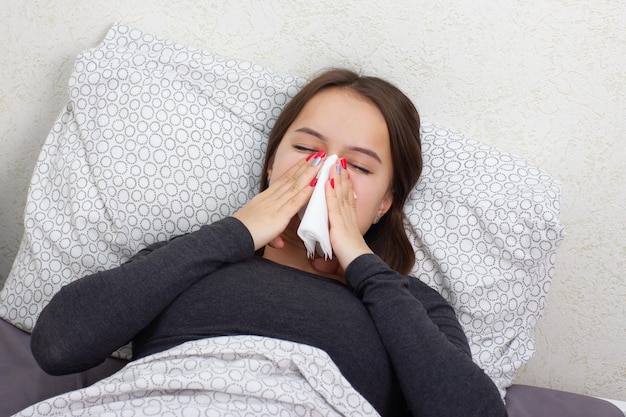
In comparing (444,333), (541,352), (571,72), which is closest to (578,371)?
(541,352)

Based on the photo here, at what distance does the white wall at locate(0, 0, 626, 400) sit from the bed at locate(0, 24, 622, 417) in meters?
0.11

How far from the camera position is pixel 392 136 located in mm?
1394

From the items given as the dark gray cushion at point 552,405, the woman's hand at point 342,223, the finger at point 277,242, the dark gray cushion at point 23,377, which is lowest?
the dark gray cushion at point 23,377

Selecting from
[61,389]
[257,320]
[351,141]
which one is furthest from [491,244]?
[61,389]

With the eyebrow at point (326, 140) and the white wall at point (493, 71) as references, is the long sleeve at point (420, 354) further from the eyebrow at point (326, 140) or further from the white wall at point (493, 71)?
the white wall at point (493, 71)

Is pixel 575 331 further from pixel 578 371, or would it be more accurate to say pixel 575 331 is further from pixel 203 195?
pixel 203 195

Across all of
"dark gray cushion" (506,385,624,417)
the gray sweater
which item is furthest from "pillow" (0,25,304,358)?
"dark gray cushion" (506,385,624,417)

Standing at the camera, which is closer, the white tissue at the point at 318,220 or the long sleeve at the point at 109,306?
the long sleeve at the point at 109,306

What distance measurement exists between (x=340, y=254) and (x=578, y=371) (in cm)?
76

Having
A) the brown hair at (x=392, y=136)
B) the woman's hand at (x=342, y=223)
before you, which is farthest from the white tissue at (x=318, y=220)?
the brown hair at (x=392, y=136)

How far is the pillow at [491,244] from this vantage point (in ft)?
4.57

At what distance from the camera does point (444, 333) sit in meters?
1.29

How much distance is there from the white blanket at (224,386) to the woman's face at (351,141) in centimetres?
39

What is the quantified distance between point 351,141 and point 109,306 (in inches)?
21.2
